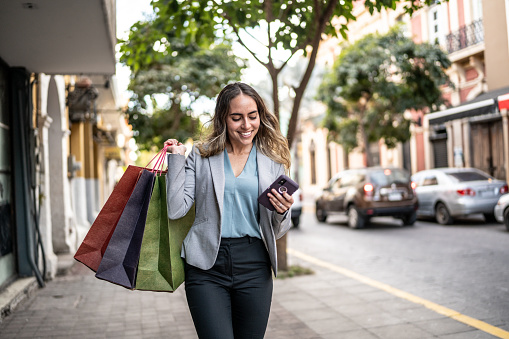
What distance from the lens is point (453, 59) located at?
57.4ft

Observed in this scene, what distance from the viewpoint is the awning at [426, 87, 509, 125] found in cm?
801

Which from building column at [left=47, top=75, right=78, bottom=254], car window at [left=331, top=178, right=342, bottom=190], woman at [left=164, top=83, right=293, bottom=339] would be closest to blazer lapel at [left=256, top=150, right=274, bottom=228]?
woman at [left=164, top=83, right=293, bottom=339]

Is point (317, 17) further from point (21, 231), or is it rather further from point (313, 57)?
point (21, 231)

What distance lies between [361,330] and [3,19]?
14.8 ft

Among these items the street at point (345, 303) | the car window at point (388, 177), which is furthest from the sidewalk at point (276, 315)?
the car window at point (388, 177)

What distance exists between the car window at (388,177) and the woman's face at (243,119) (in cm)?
1160

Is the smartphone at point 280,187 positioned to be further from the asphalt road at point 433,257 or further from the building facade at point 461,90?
the building facade at point 461,90

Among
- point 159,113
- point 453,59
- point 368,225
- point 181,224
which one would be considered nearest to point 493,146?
point 453,59

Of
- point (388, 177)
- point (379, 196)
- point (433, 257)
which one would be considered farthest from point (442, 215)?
point (433, 257)

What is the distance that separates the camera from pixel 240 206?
2.67m

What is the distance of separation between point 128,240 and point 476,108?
8.37m

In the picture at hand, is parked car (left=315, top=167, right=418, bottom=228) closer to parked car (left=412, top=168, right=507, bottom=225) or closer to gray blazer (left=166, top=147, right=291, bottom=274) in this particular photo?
parked car (left=412, top=168, right=507, bottom=225)

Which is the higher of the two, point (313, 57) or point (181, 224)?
point (313, 57)

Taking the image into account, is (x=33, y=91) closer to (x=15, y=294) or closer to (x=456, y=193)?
(x=15, y=294)
